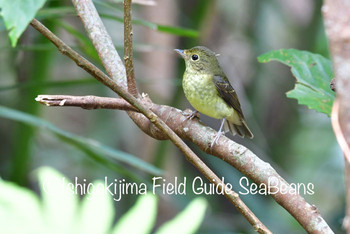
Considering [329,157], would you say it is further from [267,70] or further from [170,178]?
[170,178]

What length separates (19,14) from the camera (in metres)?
1.12

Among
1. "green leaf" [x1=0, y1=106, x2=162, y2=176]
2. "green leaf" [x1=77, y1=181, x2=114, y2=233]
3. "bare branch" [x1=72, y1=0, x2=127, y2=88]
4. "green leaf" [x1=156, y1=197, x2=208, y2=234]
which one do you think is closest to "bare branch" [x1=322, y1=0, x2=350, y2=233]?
"green leaf" [x1=156, y1=197, x2=208, y2=234]

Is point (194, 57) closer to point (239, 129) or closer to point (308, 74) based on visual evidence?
point (239, 129)

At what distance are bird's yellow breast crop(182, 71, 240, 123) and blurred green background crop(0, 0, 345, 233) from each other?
744mm

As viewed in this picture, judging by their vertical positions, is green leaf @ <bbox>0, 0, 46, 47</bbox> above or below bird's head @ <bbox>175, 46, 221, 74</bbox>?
above

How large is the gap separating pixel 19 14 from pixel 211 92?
1.87 metres

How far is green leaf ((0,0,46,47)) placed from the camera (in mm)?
1090

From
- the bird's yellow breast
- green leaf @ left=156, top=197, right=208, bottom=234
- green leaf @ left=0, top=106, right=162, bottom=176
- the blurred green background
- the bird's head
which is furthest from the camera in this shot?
the blurred green background

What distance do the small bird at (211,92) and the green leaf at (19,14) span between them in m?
1.79

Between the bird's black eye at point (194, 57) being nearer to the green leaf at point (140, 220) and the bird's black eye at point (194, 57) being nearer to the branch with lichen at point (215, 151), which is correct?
the branch with lichen at point (215, 151)

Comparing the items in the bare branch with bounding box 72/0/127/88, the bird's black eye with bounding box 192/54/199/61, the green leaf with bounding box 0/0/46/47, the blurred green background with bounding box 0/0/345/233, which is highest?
the green leaf with bounding box 0/0/46/47

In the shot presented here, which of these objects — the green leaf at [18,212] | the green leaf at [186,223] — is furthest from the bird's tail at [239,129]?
the green leaf at [18,212]

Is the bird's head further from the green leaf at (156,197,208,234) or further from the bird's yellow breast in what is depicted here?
the green leaf at (156,197,208,234)

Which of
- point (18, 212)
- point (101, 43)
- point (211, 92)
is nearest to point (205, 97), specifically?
point (211, 92)
